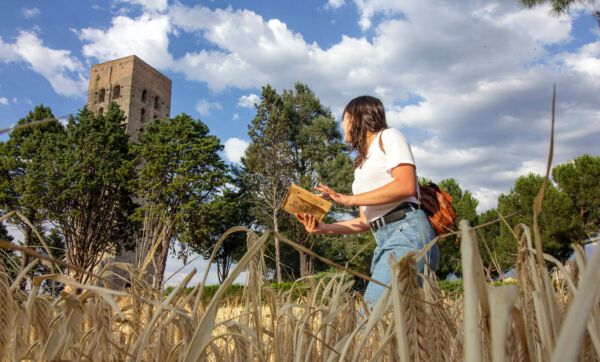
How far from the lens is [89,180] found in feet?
58.0

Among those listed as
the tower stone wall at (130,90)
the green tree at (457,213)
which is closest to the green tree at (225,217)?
the green tree at (457,213)

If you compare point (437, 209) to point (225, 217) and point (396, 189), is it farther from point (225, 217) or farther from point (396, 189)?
point (225, 217)

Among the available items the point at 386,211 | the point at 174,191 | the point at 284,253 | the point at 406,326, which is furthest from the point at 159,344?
the point at 284,253

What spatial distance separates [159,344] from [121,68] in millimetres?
30887

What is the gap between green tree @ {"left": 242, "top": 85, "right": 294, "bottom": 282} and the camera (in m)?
19.8

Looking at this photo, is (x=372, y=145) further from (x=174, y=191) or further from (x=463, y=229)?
(x=174, y=191)

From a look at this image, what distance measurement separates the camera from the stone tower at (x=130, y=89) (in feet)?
91.9

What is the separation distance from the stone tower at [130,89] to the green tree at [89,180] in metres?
8.97

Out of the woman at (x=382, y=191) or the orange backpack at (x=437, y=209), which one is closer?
the woman at (x=382, y=191)

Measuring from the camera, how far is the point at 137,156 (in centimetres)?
1914

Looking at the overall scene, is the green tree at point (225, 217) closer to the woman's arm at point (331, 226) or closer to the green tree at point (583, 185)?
the green tree at point (583, 185)

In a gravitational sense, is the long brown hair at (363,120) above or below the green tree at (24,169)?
below

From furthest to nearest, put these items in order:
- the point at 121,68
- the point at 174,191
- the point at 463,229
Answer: the point at 121,68 → the point at 174,191 → the point at 463,229

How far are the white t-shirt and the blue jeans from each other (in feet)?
0.22
